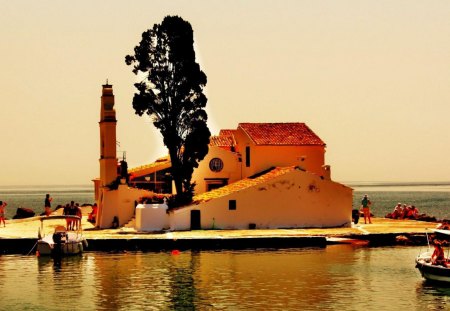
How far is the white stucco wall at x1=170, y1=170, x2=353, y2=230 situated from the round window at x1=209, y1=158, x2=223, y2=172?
11610 millimetres

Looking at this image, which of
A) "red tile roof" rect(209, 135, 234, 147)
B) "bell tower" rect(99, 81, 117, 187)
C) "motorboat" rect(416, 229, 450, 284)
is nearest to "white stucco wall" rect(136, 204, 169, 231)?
"bell tower" rect(99, 81, 117, 187)

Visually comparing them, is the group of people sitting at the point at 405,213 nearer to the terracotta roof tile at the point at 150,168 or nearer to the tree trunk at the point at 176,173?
the terracotta roof tile at the point at 150,168

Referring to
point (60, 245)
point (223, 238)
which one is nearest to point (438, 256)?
point (223, 238)

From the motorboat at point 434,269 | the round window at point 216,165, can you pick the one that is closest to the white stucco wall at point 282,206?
the round window at point 216,165

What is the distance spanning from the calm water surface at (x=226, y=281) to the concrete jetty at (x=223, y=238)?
1.98 meters

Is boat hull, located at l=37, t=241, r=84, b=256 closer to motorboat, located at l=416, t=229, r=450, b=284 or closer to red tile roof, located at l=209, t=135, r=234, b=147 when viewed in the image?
motorboat, located at l=416, t=229, r=450, b=284

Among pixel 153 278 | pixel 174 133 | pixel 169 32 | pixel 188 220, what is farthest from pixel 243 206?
pixel 153 278

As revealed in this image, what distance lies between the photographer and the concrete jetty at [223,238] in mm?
61062

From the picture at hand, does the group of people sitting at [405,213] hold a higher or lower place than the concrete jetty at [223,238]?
higher

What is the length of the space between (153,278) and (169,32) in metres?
27.2

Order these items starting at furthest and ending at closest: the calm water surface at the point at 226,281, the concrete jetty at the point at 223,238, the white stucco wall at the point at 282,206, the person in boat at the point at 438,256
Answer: the white stucco wall at the point at 282,206
the concrete jetty at the point at 223,238
the person in boat at the point at 438,256
the calm water surface at the point at 226,281

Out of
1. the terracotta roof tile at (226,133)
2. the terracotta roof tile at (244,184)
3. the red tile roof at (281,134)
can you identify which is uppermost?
the terracotta roof tile at (226,133)

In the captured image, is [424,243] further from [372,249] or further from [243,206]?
[243,206]

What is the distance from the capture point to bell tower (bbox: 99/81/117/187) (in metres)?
71.2
